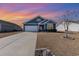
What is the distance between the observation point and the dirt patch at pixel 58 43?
163 inches

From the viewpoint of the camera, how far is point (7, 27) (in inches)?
168

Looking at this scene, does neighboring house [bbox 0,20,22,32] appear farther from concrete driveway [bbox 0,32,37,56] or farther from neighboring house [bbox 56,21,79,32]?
neighboring house [bbox 56,21,79,32]

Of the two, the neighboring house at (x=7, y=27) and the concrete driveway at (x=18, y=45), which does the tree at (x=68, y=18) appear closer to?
the concrete driveway at (x=18, y=45)

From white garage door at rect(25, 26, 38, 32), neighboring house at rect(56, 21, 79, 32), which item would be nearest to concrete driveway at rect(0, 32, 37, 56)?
white garage door at rect(25, 26, 38, 32)

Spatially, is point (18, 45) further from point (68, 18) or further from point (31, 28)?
point (68, 18)

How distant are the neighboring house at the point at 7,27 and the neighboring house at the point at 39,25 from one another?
0.48 feet

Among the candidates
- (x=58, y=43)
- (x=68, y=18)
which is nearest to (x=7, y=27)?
(x=58, y=43)

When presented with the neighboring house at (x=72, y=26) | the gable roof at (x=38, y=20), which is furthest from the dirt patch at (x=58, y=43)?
the gable roof at (x=38, y=20)

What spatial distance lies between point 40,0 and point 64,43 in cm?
73

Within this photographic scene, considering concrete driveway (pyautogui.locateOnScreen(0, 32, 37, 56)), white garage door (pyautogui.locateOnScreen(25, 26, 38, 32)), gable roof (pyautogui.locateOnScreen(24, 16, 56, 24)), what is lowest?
concrete driveway (pyautogui.locateOnScreen(0, 32, 37, 56))

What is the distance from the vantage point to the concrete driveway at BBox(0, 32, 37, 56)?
4.11 m

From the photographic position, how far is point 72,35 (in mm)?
4234

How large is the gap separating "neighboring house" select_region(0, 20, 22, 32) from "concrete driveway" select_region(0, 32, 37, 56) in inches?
4.9

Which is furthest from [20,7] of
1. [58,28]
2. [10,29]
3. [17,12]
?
[58,28]
